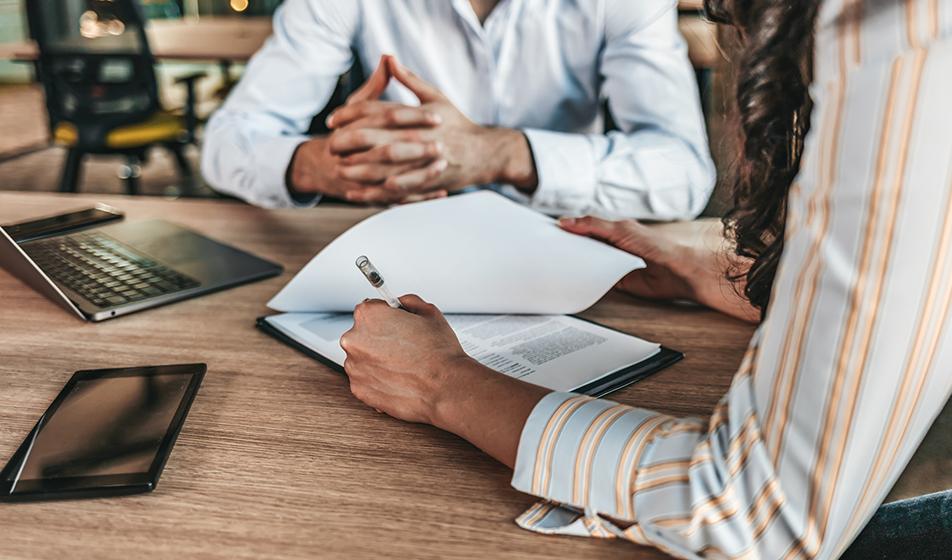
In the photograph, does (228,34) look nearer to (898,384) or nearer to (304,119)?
(304,119)

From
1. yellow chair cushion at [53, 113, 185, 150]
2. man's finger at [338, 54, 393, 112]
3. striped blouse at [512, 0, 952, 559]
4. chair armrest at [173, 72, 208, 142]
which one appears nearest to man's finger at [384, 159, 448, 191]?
man's finger at [338, 54, 393, 112]

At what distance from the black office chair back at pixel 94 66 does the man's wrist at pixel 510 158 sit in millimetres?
2543

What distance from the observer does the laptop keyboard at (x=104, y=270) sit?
891 millimetres

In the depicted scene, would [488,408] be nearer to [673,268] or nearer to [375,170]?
[673,268]

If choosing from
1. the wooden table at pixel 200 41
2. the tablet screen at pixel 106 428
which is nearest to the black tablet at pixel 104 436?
the tablet screen at pixel 106 428

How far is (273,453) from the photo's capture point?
1.96ft

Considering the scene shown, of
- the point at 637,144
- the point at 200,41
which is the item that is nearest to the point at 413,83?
the point at 637,144

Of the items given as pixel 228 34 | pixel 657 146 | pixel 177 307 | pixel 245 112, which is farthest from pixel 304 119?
pixel 228 34

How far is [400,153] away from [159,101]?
8.97 ft

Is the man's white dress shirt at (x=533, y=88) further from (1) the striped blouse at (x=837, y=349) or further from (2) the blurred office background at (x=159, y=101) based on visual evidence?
(1) the striped blouse at (x=837, y=349)

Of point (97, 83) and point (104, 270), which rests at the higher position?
point (104, 270)

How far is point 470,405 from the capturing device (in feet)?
1.95

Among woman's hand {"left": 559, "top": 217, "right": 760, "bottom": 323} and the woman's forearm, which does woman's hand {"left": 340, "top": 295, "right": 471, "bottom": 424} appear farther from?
woman's hand {"left": 559, "top": 217, "right": 760, "bottom": 323}

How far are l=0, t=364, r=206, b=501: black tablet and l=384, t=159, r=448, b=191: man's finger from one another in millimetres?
506
